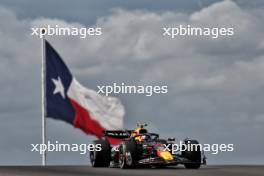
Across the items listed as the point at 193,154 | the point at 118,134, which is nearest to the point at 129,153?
the point at 193,154

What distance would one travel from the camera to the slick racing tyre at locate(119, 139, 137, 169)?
34.8 meters

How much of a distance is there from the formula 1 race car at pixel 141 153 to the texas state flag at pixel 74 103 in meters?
3.96

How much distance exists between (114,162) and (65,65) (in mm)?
9331

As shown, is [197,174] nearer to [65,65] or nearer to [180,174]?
[180,174]

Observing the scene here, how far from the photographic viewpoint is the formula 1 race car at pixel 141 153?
→ 34.9 m

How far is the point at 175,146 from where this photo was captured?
36.2m

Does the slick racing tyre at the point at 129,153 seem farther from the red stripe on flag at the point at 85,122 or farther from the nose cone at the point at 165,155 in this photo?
the red stripe on flag at the point at 85,122

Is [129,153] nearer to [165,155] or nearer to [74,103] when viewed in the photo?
[165,155]

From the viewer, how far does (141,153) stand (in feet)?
116

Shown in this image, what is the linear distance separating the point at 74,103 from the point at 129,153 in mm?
10496

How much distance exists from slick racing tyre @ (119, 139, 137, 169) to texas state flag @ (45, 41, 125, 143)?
22.7ft

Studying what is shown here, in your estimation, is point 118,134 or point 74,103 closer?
point 118,134

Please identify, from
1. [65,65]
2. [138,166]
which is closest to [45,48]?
[65,65]

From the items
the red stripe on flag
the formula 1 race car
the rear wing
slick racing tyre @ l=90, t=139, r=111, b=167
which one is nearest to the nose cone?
the formula 1 race car
